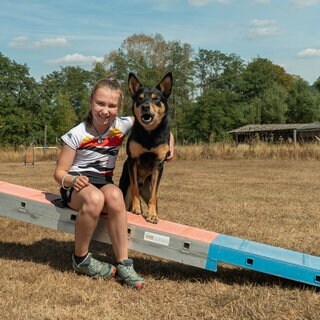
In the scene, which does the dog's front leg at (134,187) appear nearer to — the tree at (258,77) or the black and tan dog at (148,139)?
the black and tan dog at (148,139)

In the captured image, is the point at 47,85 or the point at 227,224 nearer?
the point at 227,224

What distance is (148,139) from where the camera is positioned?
3918mm

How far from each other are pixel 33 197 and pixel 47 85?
1852 inches

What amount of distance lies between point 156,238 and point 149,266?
496 millimetres

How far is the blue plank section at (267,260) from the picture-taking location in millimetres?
3066

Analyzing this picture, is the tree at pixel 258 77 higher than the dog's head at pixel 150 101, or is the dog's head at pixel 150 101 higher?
the tree at pixel 258 77

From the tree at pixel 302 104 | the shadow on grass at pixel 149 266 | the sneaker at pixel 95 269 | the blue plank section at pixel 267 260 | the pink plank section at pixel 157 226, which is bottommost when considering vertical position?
the shadow on grass at pixel 149 266

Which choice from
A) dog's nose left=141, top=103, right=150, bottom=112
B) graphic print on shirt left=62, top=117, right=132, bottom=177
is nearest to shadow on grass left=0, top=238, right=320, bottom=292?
graphic print on shirt left=62, top=117, right=132, bottom=177

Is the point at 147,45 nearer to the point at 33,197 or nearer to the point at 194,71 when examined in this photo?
the point at 194,71

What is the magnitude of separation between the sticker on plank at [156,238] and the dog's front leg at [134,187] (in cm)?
65

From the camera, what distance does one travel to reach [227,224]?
18.1ft

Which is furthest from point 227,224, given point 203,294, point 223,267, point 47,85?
point 47,85

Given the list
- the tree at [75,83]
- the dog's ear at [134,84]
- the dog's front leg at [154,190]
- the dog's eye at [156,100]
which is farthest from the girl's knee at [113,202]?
the tree at [75,83]

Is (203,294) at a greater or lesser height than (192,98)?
lesser
